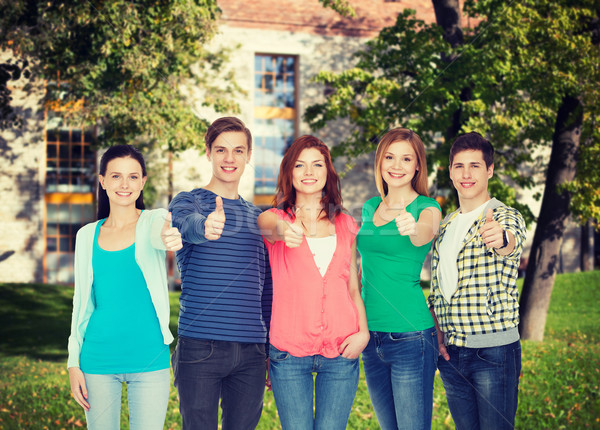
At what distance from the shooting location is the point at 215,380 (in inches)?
144

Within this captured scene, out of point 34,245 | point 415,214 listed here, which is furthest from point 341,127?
point 415,214

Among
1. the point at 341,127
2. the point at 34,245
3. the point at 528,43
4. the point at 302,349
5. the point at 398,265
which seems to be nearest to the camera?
the point at 302,349

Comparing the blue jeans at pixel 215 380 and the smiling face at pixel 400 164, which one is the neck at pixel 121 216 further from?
the smiling face at pixel 400 164

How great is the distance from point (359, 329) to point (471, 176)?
1267mm

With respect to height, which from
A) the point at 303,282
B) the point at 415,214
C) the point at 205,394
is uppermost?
the point at 415,214

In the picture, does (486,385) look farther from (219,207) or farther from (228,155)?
(228,155)

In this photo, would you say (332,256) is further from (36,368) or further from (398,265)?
(36,368)

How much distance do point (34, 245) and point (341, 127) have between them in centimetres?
1377

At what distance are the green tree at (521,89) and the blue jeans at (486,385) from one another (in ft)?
26.5

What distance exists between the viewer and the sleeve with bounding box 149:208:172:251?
365cm

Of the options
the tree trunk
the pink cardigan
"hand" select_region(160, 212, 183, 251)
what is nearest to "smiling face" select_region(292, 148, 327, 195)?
the pink cardigan

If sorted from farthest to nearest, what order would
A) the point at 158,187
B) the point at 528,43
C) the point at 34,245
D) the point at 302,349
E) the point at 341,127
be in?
the point at 341,127
the point at 34,245
the point at 158,187
the point at 528,43
the point at 302,349

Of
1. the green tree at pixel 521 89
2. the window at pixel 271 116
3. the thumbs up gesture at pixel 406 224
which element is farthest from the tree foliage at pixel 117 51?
the window at pixel 271 116

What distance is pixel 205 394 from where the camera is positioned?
11.9 feet
